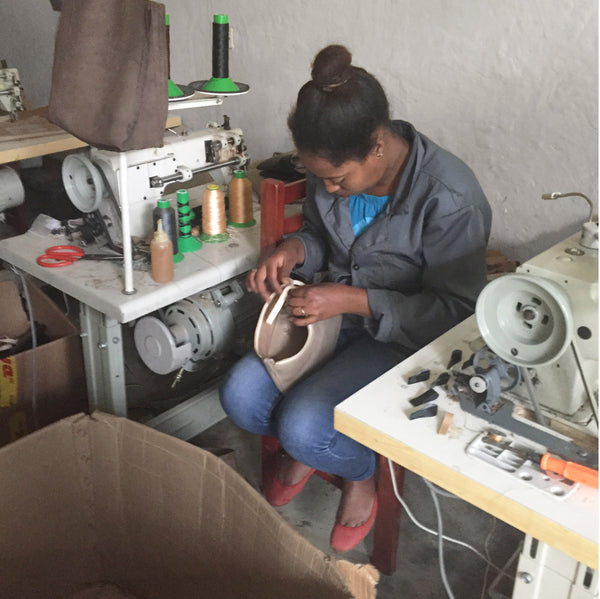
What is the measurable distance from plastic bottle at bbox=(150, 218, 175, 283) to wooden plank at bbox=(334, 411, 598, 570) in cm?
72

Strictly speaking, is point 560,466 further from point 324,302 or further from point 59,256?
point 59,256

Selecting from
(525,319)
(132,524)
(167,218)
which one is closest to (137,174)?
(167,218)

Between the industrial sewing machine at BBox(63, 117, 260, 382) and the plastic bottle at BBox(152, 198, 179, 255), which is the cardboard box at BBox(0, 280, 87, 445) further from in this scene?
the plastic bottle at BBox(152, 198, 179, 255)

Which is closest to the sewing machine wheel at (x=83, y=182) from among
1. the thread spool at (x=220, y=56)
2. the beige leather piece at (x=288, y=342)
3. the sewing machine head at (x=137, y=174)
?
the sewing machine head at (x=137, y=174)

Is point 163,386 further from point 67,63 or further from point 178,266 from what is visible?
point 67,63

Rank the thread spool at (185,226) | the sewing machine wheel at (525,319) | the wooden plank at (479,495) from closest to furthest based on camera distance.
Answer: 1. the wooden plank at (479,495)
2. the sewing machine wheel at (525,319)
3. the thread spool at (185,226)

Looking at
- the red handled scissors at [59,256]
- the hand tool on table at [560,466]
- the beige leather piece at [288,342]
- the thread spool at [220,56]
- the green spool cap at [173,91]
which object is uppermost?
the thread spool at [220,56]

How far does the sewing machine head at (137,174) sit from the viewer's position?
170 centimetres

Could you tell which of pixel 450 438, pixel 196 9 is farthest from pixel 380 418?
pixel 196 9

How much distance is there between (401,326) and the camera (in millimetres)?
1539

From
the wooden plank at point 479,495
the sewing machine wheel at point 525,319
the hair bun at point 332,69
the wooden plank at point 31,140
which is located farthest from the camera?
the wooden plank at point 31,140

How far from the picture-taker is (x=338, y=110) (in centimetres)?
142

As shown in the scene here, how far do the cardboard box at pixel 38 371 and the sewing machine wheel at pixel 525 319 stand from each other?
1322 millimetres

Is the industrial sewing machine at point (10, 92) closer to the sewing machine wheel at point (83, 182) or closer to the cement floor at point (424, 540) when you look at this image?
Result: the sewing machine wheel at point (83, 182)
